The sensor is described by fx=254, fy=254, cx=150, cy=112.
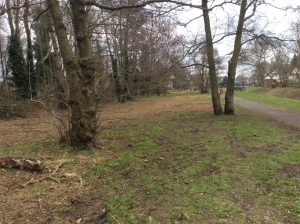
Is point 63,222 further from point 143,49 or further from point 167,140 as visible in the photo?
point 143,49

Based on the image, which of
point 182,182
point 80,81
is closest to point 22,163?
point 80,81

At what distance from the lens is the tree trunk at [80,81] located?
6516 millimetres

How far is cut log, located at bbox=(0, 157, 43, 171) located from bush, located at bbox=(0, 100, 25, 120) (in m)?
10.7

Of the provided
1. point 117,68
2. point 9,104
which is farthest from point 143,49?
point 9,104

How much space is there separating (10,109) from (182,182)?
13.3 meters

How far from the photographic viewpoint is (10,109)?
14.7 metres

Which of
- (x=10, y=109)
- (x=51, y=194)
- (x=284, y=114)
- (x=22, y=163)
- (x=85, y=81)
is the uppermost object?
(x=85, y=81)

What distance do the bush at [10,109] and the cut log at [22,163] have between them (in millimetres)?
10720

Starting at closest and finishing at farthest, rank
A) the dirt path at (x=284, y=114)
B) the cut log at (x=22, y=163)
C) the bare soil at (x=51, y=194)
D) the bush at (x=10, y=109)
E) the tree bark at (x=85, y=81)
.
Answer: the bare soil at (x=51, y=194), the cut log at (x=22, y=163), the tree bark at (x=85, y=81), the dirt path at (x=284, y=114), the bush at (x=10, y=109)

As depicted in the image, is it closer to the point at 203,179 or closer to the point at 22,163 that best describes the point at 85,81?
the point at 22,163

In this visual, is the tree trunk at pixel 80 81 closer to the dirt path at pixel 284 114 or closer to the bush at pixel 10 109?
the dirt path at pixel 284 114

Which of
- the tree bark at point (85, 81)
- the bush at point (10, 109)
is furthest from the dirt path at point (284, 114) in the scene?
the bush at point (10, 109)

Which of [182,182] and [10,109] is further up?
[10,109]

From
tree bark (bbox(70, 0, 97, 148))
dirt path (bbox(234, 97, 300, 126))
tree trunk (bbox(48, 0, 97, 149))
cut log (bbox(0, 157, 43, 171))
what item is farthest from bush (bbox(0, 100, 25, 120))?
dirt path (bbox(234, 97, 300, 126))
